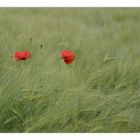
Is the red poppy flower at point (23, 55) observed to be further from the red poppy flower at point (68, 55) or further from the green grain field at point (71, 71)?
the red poppy flower at point (68, 55)

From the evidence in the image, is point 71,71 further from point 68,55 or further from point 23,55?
point 23,55

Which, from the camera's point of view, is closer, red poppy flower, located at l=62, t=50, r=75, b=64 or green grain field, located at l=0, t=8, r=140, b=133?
green grain field, located at l=0, t=8, r=140, b=133

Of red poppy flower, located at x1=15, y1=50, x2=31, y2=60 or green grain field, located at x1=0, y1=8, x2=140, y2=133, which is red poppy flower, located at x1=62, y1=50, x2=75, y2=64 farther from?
red poppy flower, located at x1=15, y1=50, x2=31, y2=60

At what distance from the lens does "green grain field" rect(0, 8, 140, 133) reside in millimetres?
2055

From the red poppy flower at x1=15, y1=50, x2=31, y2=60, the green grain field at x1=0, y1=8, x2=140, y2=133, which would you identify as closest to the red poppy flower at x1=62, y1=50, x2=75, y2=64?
the green grain field at x1=0, y1=8, x2=140, y2=133

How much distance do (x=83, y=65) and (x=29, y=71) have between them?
274 mm

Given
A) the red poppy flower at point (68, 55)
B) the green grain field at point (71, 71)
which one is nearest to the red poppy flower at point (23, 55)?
the green grain field at point (71, 71)

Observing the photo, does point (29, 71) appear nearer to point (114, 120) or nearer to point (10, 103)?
point (10, 103)

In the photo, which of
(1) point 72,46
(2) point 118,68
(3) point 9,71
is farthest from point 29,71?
(2) point 118,68

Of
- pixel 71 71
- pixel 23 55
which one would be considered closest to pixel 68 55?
pixel 71 71

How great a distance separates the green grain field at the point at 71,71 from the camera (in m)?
2.05

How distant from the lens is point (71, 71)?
2146mm
